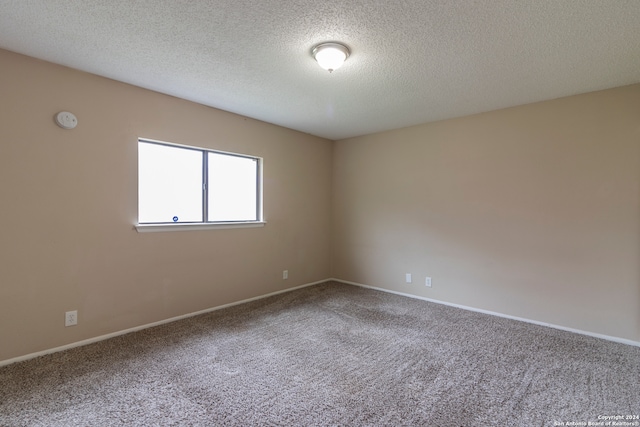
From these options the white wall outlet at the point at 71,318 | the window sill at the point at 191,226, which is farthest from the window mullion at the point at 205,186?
the white wall outlet at the point at 71,318

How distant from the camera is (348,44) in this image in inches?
86.6

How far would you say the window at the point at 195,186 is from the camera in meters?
3.18

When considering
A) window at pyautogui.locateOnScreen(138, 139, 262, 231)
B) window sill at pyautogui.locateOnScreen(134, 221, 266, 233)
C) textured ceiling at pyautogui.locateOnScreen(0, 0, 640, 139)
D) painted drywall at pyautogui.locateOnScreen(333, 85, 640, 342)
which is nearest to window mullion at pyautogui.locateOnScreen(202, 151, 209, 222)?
window at pyautogui.locateOnScreen(138, 139, 262, 231)

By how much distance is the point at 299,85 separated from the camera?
2930mm

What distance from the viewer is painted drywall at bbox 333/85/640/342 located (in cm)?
290

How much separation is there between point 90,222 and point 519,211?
4348mm

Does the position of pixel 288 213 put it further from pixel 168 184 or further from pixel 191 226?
pixel 168 184

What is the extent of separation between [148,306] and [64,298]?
699 mm

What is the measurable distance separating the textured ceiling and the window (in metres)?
0.69

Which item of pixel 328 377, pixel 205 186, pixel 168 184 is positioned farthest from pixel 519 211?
pixel 168 184

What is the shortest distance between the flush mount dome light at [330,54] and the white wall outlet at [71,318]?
2.95 meters

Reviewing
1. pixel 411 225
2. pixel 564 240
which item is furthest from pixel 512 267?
pixel 411 225

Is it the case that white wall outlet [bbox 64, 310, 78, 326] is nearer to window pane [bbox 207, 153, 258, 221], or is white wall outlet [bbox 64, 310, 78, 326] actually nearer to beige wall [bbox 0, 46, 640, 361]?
beige wall [bbox 0, 46, 640, 361]

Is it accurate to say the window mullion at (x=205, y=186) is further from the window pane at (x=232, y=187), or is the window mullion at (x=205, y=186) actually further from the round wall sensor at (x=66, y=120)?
the round wall sensor at (x=66, y=120)
